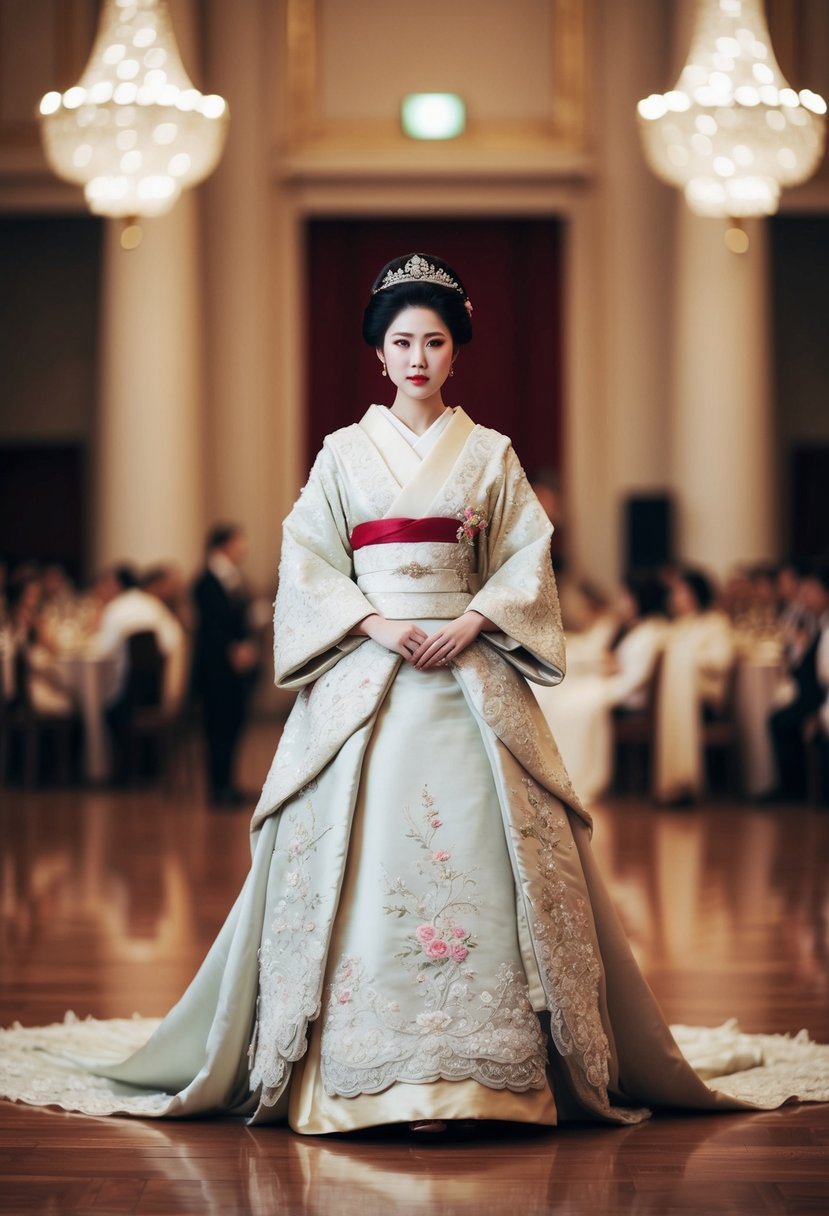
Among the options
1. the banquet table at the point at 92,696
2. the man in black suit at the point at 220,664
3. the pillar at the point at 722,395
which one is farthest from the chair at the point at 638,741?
the pillar at the point at 722,395

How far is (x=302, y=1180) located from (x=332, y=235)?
10788 mm

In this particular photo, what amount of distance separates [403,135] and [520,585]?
9819mm

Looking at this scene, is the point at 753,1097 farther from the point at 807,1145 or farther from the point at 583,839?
the point at 583,839

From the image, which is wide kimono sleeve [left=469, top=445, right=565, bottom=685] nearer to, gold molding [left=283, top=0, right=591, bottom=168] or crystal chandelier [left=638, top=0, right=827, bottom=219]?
crystal chandelier [left=638, top=0, right=827, bottom=219]

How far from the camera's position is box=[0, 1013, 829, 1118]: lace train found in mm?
3523

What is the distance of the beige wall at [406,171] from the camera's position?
1264 centimetres

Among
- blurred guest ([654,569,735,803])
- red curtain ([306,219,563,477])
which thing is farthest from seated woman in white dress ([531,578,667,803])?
red curtain ([306,219,563,477])

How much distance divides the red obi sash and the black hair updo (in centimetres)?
40

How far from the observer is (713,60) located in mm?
8312

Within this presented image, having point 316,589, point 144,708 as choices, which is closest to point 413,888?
point 316,589

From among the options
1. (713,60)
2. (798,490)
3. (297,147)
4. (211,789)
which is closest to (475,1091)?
(211,789)

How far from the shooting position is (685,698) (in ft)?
28.3

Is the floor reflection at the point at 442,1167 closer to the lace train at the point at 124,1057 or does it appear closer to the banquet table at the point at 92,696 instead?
the lace train at the point at 124,1057

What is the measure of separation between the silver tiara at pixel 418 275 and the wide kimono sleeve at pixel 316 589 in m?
0.38
